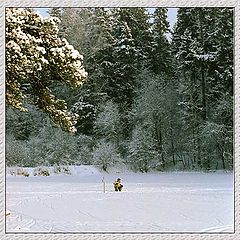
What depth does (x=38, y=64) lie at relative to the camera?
3410mm

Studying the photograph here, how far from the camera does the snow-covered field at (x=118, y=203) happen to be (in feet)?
10.8

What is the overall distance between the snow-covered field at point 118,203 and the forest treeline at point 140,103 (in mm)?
144

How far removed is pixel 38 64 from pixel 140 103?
2.66ft

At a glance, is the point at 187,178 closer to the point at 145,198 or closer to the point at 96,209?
the point at 145,198

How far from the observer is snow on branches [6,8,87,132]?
333 centimetres

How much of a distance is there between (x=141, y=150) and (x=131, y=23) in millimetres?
895

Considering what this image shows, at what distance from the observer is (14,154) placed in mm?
3582

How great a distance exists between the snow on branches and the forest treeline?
6 centimetres

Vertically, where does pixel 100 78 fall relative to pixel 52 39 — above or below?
below

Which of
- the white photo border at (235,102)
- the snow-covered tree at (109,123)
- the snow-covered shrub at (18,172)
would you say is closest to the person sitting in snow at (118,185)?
the snow-covered tree at (109,123)

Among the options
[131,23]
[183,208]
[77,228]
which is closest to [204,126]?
[183,208]

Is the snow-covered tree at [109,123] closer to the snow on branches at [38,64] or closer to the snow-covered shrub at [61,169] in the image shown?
the snow on branches at [38,64]

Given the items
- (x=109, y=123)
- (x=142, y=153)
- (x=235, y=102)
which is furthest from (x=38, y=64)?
(x=235, y=102)

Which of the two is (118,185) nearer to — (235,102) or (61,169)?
(61,169)
